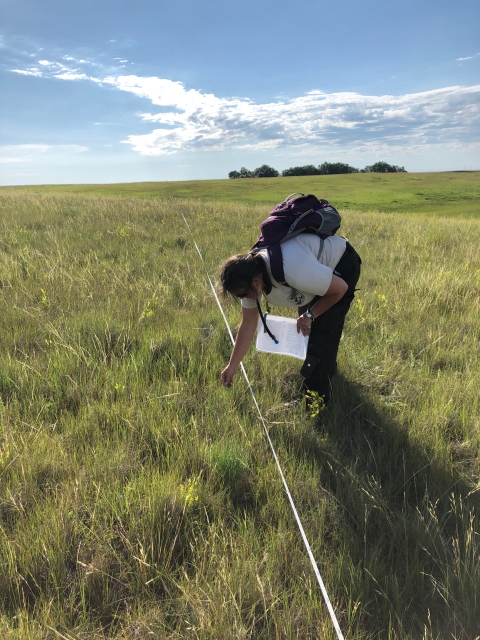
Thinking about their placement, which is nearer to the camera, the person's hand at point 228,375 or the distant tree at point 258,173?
the person's hand at point 228,375

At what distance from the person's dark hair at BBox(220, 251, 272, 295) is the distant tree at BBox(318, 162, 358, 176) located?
74.3m

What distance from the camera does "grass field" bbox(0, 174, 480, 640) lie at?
1406 mm

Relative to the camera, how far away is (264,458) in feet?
6.86

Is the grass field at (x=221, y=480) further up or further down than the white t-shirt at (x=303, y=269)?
further down

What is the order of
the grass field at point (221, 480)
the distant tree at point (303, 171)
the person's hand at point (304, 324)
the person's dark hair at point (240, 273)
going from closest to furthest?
the grass field at point (221, 480) → the person's dark hair at point (240, 273) → the person's hand at point (304, 324) → the distant tree at point (303, 171)

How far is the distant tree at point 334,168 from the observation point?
69.5m

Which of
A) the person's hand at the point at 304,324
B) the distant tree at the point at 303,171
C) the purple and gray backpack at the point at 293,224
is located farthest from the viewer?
the distant tree at the point at 303,171

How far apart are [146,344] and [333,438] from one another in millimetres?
1706

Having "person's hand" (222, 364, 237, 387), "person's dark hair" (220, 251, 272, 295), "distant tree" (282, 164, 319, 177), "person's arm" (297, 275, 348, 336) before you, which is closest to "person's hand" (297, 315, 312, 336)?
"person's arm" (297, 275, 348, 336)

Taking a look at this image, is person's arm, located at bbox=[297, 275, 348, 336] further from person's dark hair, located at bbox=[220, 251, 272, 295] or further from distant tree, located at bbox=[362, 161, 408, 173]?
distant tree, located at bbox=[362, 161, 408, 173]

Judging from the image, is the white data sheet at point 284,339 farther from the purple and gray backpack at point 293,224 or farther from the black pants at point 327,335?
the purple and gray backpack at point 293,224

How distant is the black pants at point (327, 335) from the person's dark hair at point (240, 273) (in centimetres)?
70

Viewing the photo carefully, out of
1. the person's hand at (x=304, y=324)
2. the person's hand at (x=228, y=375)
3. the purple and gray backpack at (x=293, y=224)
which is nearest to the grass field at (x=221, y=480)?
the person's hand at (x=228, y=375)

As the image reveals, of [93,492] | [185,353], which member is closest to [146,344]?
[185,353]
